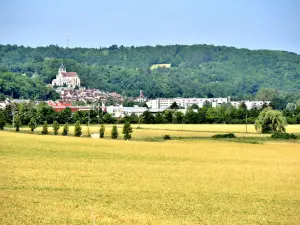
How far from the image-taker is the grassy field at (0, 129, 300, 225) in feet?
85.9

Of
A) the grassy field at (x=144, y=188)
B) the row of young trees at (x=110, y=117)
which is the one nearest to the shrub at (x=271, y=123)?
the row of young trees at (x=110, y=117)

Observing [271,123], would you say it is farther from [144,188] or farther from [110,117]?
[144,188]

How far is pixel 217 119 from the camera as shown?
130 meters

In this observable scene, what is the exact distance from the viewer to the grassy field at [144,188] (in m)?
26.2

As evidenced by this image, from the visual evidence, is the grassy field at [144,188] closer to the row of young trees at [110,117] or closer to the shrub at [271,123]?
the shrub at [271,123]

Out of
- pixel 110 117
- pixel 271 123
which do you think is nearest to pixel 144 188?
pixel 271 123

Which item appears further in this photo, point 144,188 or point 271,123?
point 271,123

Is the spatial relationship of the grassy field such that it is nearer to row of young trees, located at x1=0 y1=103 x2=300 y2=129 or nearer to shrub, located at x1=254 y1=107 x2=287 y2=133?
shrub, located at x1=254 y1=107 x2=287 y2=133

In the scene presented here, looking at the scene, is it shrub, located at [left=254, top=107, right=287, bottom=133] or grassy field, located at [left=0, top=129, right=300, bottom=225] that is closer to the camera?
grassy field, located at [left=0, top=129, right=300, bottom=225]

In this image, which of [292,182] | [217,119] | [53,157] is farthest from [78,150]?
[217,119]

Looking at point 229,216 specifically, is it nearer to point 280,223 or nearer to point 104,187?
point 280,223

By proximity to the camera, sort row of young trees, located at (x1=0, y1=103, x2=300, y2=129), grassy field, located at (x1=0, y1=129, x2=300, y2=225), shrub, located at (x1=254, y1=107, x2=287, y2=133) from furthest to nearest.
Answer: row of young trees, located at (x1=0, y1=103, x2=300, y2=129) < shrub, located at (x1=254, y1=107, x2=287, y2=133) < grassy field, located at (x1=0, y1=129, x2=300, y2=225)

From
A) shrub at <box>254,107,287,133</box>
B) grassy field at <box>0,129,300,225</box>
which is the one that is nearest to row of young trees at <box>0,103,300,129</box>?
shrub at <box>254,107,287,133</box>

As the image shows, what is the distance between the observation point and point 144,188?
32406mm
